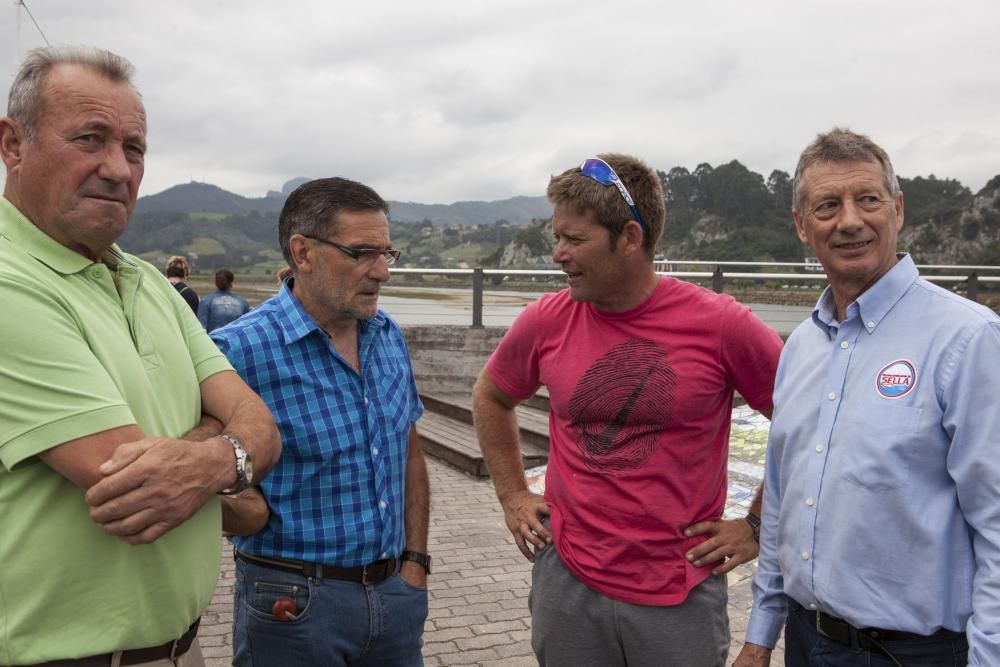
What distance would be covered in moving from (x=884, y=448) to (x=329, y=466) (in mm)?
1559

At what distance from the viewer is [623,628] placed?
2260mm

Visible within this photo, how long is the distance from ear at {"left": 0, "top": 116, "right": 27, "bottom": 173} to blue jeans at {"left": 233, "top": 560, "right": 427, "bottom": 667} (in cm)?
133

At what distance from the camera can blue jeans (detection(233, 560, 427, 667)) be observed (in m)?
2.20

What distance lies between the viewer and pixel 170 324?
5.69ft

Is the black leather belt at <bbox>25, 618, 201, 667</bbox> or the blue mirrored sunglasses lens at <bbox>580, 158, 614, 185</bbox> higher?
the blue mirrored sunglasses lens at <bbox>580, 158, 614, 185</bbox>

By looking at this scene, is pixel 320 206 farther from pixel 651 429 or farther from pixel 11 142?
pixel 651 429

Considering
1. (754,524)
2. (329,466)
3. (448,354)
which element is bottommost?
(448,354)

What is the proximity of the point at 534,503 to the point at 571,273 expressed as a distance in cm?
83

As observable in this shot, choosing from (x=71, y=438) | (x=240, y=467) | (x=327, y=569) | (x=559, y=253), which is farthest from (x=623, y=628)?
(x=71, y=438)

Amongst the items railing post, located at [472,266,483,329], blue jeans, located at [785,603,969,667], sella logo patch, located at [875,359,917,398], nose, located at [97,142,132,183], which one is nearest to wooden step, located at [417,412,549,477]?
railing post, located at [472,266,483,329]

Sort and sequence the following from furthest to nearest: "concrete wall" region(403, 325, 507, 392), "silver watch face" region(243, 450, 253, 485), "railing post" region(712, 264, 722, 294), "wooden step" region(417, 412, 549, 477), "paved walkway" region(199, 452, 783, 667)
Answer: "concrete wall" region(403, 325, 507, 392) < "railing post" region(712, 264, 722, 294) < "wooden step" region(417, 412, 549, 477) < "paved walkway" region(199, 452, 783, 667) < "silver watch face" region(243, 450, 253, 485)

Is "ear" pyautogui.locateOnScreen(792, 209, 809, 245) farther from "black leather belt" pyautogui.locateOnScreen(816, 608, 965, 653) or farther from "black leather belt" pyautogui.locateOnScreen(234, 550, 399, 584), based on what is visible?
"black leather belt" pyautogui.locateOnScreen(234, 550, 399, 584)

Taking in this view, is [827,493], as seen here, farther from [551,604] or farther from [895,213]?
[551,604]

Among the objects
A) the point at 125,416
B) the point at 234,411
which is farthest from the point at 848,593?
the point at 125,416
